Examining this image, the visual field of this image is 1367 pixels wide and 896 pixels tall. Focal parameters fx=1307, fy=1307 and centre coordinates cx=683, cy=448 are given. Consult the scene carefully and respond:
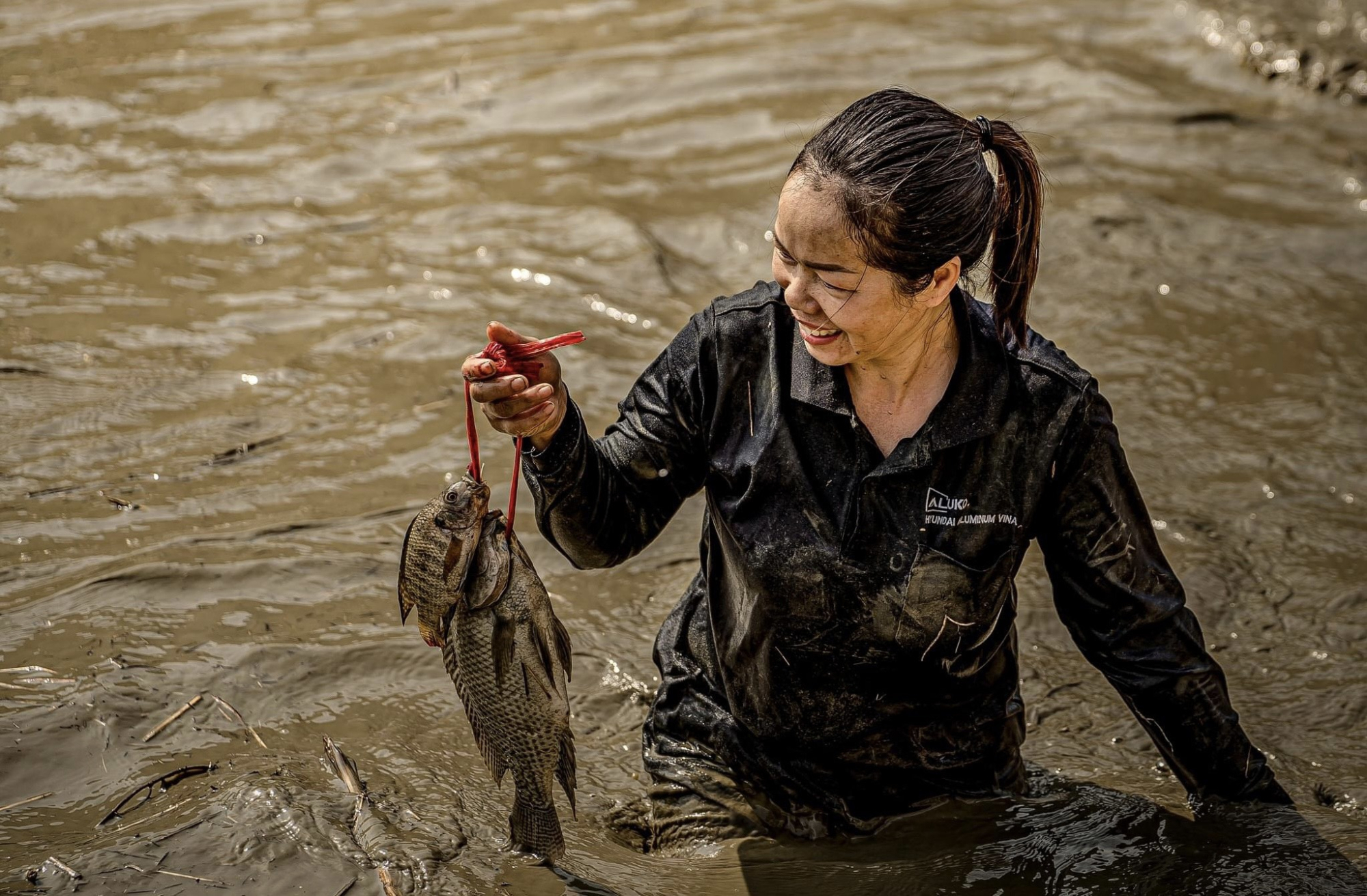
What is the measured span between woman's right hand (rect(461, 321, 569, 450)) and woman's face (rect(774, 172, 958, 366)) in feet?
1.83

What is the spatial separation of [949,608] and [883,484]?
335 mm

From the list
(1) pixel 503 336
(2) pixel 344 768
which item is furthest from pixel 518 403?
(2) pixel 344 768

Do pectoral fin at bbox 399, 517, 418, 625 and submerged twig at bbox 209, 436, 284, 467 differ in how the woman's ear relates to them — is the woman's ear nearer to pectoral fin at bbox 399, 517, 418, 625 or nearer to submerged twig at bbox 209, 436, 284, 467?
pectoral fin at bbox 399, 517, 418, 625

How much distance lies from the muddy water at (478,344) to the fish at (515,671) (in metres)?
0.33

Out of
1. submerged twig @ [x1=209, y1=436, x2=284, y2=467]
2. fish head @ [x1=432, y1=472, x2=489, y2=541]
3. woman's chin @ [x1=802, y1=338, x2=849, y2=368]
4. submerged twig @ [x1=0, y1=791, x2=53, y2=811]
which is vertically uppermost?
woman's chin @ [x1=802, y1=338, x2=849, y2=368]

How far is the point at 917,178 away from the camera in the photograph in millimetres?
2742

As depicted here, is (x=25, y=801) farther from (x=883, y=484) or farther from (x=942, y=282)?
(x=942, y=282)

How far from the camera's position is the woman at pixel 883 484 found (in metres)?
2.82

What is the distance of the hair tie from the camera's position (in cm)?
285

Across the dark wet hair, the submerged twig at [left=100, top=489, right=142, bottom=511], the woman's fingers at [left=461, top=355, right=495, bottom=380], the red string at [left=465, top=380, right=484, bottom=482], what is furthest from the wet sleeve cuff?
the submerged twig at [left=100, top=489, right=142, bottom=511]

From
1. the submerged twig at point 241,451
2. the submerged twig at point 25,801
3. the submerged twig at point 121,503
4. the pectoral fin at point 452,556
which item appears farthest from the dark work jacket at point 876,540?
the submerged twig at point 241,451

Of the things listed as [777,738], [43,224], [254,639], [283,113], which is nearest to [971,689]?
[777,738]

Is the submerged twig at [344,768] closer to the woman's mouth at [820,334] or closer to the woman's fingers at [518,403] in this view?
the woman's fingers at [518,403]

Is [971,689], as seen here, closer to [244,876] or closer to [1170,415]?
[244,876]
